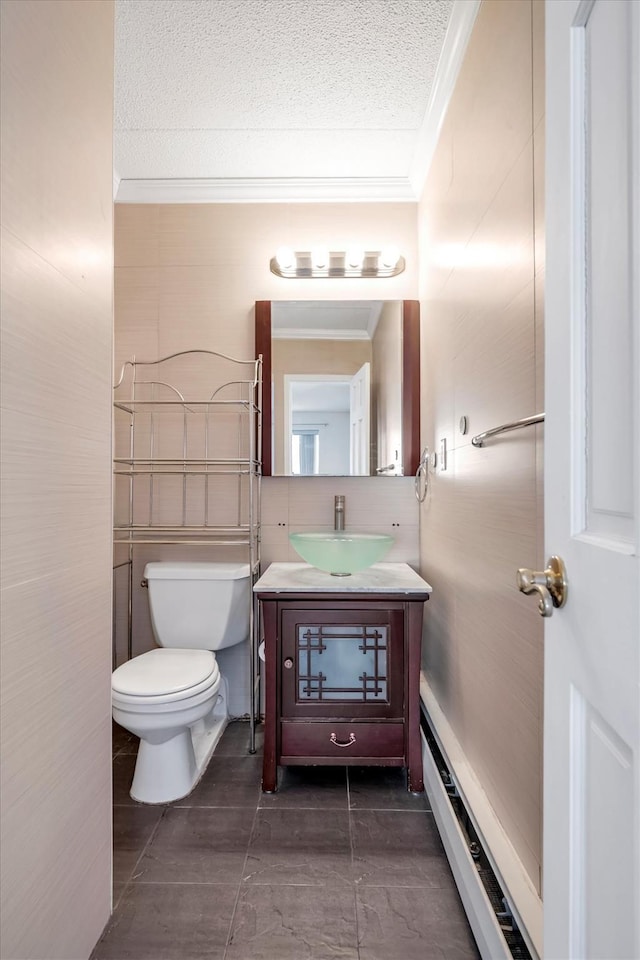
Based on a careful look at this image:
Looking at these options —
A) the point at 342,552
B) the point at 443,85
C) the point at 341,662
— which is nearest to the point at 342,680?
the point at 341,662

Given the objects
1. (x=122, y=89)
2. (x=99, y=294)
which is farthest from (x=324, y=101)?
(x=99, y=294)

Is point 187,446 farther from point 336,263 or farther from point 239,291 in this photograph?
point 336,263

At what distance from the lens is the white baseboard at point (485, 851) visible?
1007mm

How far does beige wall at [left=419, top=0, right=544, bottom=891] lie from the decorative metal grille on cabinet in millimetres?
252

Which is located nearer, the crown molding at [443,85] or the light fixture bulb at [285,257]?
the crown molding at [443,85]

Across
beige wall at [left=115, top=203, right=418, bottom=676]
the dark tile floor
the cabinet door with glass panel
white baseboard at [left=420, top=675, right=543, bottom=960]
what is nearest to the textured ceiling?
beige wall at [left=115, top=203, right=418, bottom=676]

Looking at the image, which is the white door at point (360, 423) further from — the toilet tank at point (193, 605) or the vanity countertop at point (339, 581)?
the toilet tank at point (193, 605)

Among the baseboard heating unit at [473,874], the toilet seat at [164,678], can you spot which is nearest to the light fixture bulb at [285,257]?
the toilet seat at [164,678]

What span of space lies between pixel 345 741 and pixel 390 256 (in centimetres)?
199

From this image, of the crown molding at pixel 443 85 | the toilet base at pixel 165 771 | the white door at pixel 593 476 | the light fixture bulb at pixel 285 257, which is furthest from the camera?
the light fixture bulb at pixel 285 257

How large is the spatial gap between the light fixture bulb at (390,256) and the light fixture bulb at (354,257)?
9cm

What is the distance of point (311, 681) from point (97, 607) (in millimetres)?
904

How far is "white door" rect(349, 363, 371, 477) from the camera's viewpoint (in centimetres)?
237

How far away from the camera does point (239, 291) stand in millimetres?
2432
